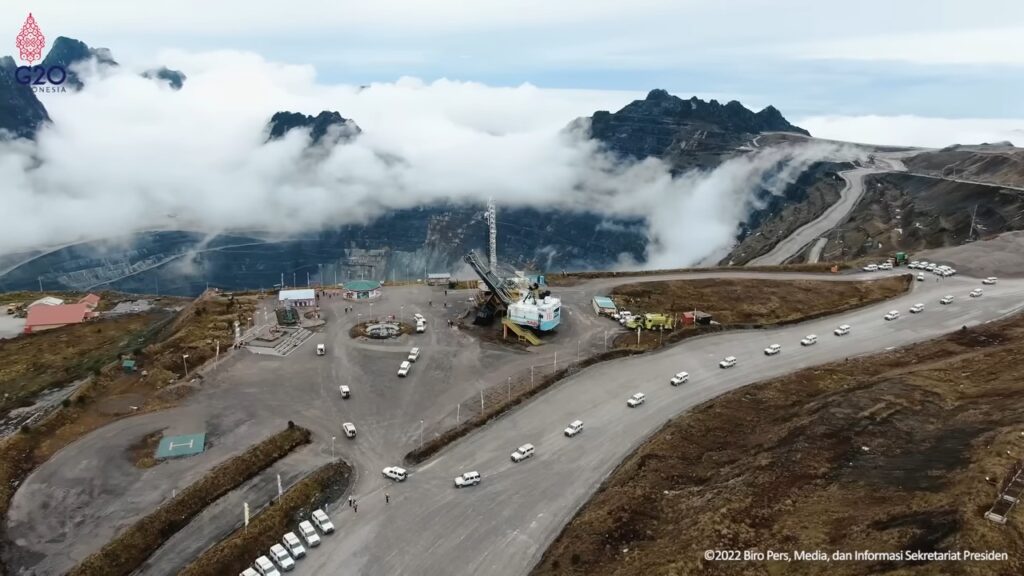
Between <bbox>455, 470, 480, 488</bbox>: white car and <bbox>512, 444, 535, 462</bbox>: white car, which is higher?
<bbox>512, 444, 535, 462</bbox>: white car

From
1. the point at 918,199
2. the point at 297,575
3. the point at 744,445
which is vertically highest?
the point at 918,199

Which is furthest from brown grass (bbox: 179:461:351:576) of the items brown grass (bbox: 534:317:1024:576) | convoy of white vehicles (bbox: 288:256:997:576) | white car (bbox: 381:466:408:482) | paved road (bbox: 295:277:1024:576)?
brown grass (bbox: 534:317:1024:576)

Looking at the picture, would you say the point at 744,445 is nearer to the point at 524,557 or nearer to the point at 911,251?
the point at 524,557

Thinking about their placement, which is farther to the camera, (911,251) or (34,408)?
(911,251)

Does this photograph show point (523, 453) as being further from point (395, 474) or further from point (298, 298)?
point (298, 298)

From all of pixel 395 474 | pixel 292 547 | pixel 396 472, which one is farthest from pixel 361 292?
pixel 292 547

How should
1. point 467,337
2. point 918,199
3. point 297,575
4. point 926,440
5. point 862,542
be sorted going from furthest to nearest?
point 918,199 < point 467,337 < point 926,440 < point 297,575 < point 862,542

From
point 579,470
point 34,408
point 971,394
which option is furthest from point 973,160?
point 34,408

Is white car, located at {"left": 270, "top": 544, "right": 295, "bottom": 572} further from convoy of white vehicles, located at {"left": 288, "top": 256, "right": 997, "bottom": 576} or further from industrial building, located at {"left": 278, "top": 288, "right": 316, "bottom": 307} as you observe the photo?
industrial building, located at {"left": 278, "top": 288, "right": 316, "bottom": 307}
